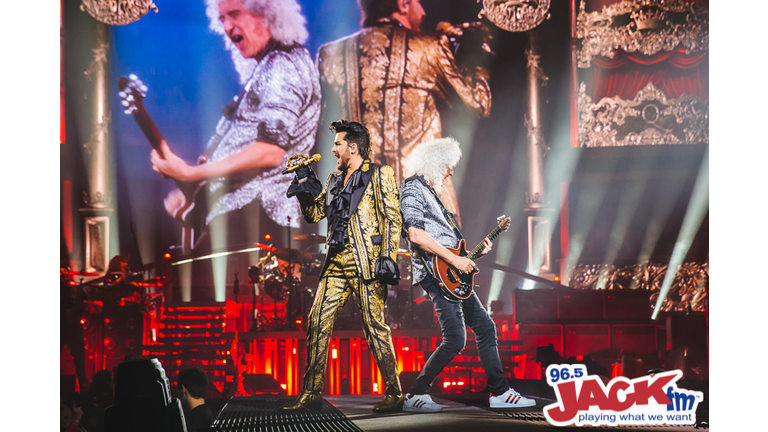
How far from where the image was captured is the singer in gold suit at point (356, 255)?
3957 mm

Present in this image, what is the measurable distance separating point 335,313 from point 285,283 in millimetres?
1473

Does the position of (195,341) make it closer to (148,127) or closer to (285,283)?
(285,283)

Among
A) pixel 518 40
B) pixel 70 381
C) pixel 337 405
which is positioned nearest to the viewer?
pixel 337 405

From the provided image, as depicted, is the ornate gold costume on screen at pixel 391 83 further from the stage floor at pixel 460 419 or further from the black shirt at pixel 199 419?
the black shirt at pixel 199 419

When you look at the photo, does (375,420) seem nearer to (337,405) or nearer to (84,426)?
(337,405)

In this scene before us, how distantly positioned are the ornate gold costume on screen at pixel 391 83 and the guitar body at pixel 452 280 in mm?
1394

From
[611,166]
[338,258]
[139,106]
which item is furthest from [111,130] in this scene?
[611,166]

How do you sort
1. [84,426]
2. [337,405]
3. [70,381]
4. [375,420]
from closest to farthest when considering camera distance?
[375,420], [337,405], [84,426], [70,381]

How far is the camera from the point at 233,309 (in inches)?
215

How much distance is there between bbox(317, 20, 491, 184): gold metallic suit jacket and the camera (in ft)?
18.4

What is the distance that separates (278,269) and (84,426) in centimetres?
187

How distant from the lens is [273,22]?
5.60m

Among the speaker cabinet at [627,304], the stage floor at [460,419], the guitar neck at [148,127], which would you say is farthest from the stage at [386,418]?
the guitar neck at [148,127]

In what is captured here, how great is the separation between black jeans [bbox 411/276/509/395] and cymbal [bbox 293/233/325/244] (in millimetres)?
1420
